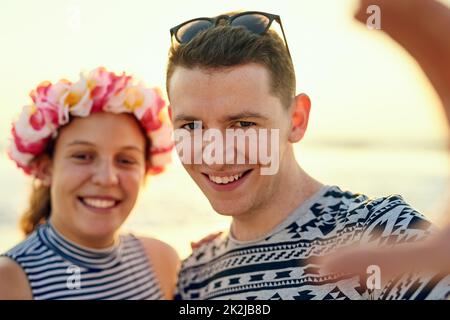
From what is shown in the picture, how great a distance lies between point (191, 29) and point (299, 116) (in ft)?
1.40

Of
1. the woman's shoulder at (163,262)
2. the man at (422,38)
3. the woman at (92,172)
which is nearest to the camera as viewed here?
the man at (422,38)

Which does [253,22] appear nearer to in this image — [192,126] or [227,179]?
[192,126]

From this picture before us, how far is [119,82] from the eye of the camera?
2330 mm

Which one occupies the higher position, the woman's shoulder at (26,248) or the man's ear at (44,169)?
the man's ear at (44,169)

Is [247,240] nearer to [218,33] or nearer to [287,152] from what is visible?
[287,152]

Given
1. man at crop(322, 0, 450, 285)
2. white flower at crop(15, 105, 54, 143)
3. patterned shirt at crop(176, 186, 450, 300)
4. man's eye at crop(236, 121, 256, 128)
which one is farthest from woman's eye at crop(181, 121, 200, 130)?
man at crop(322, 0, 450, 285)

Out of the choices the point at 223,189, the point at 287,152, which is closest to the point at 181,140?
the point at 223,189

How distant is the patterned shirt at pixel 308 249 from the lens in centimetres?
152

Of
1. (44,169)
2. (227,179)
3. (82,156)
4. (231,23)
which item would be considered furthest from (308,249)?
(44,169)

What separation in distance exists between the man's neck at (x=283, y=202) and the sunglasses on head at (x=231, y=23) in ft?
1.30

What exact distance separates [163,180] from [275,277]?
5374 millimetres

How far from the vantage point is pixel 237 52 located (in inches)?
70.3

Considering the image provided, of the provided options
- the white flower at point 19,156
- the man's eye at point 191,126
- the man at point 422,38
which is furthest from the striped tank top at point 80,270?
the man at point 422,38

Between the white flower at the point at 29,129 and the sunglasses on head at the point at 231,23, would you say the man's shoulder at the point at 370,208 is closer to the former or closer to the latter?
the sunglasses on head at the point at 231,23
